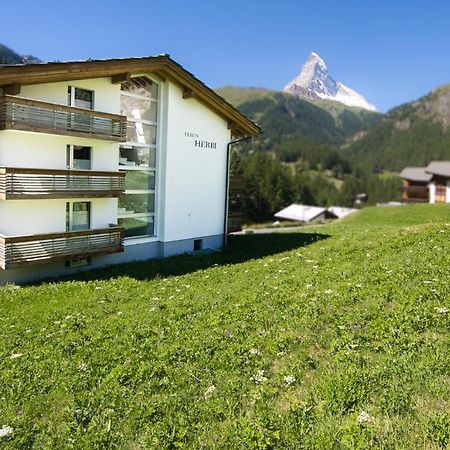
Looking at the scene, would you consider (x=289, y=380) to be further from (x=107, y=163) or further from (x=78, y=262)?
(x=107, y=163)

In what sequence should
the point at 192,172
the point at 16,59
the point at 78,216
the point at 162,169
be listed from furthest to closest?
the point at 192,172
the point at 162,169
the point at 16,59
the point at 78,216

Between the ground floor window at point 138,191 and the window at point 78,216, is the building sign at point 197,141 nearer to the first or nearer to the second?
the ground floor window at point 138,191

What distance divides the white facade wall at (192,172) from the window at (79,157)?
351 cm

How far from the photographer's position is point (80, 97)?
1542 cm

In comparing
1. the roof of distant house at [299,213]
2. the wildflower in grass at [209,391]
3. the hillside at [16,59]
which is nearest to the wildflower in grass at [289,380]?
the wildflower in grass at [209,391]

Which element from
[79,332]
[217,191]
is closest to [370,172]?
[217,191]

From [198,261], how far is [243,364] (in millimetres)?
10644

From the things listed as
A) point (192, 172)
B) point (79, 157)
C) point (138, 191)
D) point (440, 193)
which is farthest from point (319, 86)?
point (440, 193)

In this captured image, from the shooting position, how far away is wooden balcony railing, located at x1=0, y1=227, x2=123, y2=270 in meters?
13.4

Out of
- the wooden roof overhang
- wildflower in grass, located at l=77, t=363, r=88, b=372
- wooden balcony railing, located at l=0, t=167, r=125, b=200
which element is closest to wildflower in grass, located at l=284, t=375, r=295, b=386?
wildflower in grass, located at l=77, t=363, r=88, b=372

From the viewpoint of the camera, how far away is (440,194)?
62.0 m

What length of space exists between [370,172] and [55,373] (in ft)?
649

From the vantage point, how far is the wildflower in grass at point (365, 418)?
16.7ft

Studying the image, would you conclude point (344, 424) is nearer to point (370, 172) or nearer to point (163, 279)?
point (163, 279)
